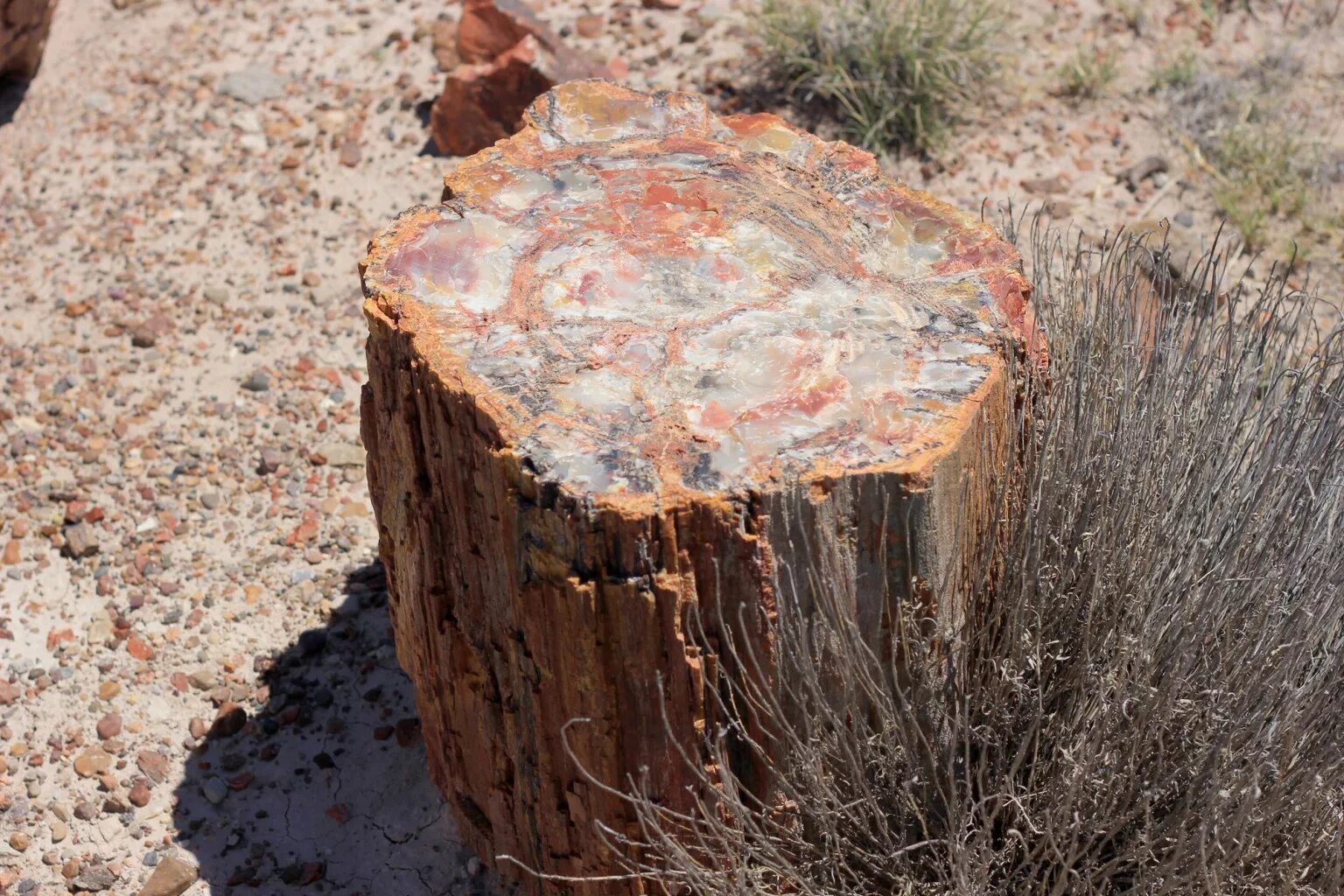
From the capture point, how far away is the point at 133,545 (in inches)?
137

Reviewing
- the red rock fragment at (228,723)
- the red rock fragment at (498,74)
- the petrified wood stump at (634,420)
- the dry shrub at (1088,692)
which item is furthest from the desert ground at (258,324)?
the dry shrub at (1088,692)

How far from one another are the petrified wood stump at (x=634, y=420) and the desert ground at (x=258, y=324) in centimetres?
50

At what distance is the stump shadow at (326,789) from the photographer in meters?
2.80

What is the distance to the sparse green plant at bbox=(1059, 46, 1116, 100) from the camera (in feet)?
15.6

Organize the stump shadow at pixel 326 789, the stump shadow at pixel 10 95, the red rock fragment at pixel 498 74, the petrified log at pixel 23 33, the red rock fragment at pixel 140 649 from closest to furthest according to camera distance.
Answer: the stump shadow at pixel 326 789 → the red rock fragment at pixel 140 649 → the red rock fragment at pixel 498 74 → the petrified log at pixel 23 33 → the stump shadow at pixel 10 95

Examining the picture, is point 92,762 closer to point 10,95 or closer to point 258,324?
point 258,324

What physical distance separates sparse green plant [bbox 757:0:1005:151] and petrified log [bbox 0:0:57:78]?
2494 mm

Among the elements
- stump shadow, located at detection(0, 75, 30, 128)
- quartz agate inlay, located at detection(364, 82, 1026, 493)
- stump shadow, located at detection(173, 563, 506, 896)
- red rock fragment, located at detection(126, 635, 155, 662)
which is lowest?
stump shadow, located at detection(173, 563, 506, 896)

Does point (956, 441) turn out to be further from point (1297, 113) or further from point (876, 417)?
point (1297, 113)

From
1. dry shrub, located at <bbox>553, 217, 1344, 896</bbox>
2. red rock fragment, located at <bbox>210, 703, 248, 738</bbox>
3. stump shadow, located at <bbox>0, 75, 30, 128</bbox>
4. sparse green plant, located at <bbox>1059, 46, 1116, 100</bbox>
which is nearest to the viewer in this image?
dry shrub, located at <bbox>553, 217, 1344, 896</bbox>

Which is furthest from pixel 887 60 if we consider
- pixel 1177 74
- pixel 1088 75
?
pixel 1177 74

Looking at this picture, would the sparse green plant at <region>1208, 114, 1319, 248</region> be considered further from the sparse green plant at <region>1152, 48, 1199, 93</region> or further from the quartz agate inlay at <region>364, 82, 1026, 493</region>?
the quartz agate inlay at <region>364, 82, 1026, 493</region>

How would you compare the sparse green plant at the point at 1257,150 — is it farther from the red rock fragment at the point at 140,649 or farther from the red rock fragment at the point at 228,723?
the red rock fragment at the point at 140,649

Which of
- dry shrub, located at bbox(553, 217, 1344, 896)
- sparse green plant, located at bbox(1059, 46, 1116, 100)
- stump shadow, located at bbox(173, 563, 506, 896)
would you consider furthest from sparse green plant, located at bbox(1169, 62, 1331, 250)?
stump shadow, located at bbox(173, 563, 506, 896)
